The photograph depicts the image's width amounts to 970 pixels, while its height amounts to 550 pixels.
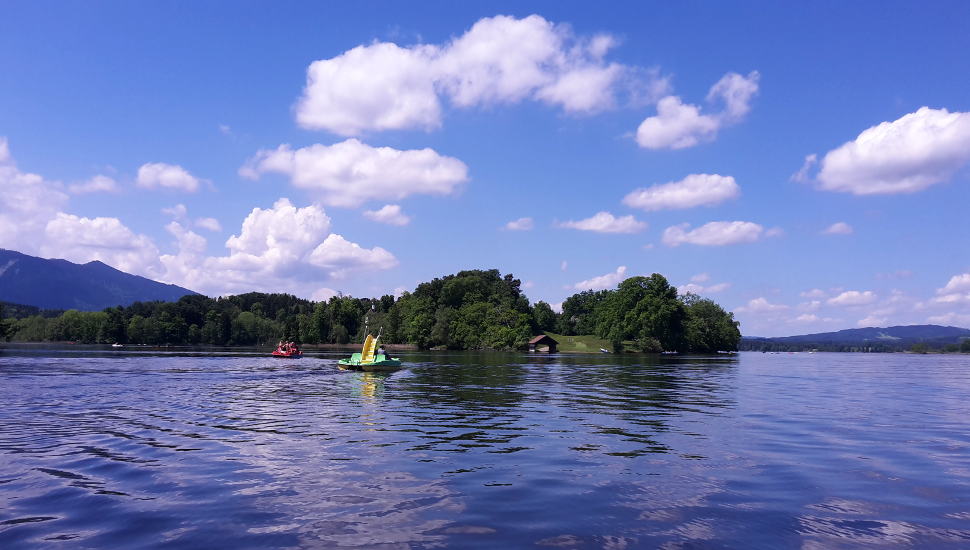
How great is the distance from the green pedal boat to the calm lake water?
2714cm

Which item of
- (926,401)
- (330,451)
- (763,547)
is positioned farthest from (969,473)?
(926,401)

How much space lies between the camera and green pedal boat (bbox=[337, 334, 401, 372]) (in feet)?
190

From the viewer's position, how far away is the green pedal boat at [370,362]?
57875mm

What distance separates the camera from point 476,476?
47.8ft

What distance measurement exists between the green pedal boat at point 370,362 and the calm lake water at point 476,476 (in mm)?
27141

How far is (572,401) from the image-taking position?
108 feet

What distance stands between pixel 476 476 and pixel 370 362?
4559 cm

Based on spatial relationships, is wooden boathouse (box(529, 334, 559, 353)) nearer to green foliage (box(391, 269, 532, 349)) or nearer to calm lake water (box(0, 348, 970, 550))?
green foliage (box(391, 269, 532, 349))

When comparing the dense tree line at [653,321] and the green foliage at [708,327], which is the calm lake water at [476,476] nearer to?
the dense tree line at [653,321]

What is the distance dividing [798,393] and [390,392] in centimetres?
2868

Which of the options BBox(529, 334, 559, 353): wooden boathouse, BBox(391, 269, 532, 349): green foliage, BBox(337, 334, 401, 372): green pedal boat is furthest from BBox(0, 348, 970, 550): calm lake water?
BBox(391, 269, 532, 349): green foliage

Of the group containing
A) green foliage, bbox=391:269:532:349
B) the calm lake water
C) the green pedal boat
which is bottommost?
the calm lake water

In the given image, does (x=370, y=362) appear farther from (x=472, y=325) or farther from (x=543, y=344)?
(x=472, y=325)

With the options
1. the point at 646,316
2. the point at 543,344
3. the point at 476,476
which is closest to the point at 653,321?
the point at 646,316
